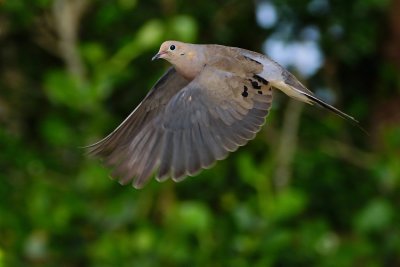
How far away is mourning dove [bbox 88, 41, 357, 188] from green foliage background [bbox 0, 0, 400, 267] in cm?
177

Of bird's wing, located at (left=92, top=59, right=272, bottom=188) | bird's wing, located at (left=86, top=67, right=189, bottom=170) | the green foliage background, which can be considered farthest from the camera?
the green foliage background

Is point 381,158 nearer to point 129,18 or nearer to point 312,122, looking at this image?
point 312,122

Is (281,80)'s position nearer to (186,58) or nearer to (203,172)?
(186,58)

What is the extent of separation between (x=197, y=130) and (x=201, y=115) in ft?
0.20

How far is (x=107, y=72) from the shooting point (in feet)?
24.7

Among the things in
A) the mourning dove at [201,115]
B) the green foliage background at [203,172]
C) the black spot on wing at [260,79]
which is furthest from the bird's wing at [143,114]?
the green foliage background at [203,172]

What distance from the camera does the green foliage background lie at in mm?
7500

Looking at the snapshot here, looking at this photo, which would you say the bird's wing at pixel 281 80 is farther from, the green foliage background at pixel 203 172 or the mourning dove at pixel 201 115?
the green foliage background at pixel 203 172

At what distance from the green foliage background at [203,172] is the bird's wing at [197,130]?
5.85 feet

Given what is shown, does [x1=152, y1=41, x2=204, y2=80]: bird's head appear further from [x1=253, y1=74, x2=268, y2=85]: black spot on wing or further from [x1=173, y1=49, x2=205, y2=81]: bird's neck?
[x1=253, y1=74, x2=268, y2=85]: black spot on wing

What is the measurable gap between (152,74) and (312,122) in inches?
43.3

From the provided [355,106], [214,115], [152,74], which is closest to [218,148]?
[214,115]

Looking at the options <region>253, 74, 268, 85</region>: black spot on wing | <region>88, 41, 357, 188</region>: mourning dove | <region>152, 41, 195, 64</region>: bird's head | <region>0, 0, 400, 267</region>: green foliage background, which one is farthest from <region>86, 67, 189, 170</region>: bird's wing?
<region>0, 0, 400, 267</region>: green foliage background

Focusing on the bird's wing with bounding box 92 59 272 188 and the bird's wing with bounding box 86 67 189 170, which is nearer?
the bird's wing with bounding box 92 59 272 188
